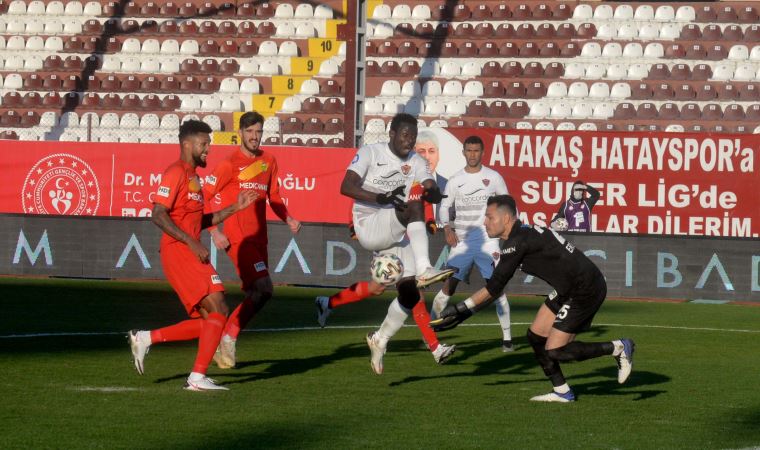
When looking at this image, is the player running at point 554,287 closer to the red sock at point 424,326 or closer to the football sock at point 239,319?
the red sock at point 424,326

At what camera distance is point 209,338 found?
393 inches

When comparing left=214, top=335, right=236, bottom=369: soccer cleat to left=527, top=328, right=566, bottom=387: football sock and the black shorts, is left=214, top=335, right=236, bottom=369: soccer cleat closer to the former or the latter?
left=527, top=328, right=566, bottom=387: football sock

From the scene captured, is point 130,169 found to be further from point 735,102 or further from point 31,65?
point 735,102

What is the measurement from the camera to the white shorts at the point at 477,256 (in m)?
14.2

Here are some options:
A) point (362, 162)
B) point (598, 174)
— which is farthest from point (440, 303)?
point (598, 174)

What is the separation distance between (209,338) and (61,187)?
16.3 meters

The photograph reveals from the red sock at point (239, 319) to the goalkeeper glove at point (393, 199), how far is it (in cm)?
194

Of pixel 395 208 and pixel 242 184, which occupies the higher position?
pixel 242 184

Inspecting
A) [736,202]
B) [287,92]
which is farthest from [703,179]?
[287,92]

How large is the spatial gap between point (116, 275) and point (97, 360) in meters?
→ 10.9

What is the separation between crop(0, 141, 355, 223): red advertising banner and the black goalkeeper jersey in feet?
47.6

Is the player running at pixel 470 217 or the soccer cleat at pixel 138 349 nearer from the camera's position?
the soccer cleat at pixel 138 349

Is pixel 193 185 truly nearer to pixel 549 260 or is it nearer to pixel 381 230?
pixel 381 230

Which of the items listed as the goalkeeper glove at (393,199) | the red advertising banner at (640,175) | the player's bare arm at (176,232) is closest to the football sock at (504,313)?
the goalkeeper glove at (393,199)
